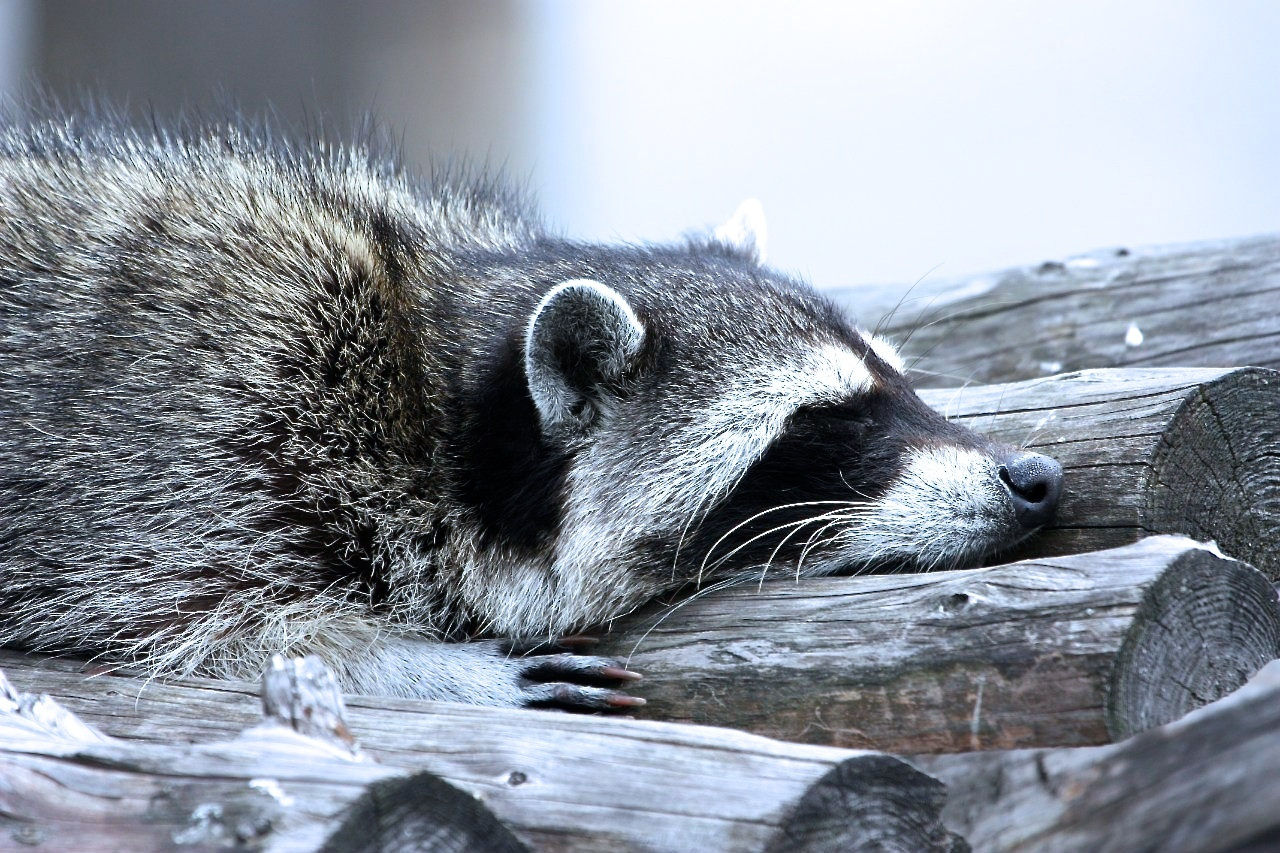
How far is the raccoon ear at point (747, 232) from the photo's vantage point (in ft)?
17.5

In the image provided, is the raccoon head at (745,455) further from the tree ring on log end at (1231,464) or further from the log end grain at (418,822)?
the log end grain at (418,822)

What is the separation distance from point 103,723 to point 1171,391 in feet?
10.9

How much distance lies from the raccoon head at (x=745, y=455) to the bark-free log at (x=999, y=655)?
1.49 feet

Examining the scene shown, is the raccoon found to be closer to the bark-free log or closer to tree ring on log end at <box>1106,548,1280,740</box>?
the bark-free log

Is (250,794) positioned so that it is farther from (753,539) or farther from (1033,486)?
(1033,486)

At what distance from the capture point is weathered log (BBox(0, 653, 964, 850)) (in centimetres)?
242

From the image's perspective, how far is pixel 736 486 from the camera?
393cm

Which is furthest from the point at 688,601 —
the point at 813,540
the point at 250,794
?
the point at 250,794

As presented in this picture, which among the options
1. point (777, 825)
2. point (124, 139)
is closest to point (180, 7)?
point (124, 139)

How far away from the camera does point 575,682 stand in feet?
12.0

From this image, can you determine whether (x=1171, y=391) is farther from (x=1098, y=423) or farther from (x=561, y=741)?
(x=561, y=741)

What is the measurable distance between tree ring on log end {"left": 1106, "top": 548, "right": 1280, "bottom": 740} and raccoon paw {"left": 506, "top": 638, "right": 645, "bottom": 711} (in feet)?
4.40

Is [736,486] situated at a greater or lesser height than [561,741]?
greater

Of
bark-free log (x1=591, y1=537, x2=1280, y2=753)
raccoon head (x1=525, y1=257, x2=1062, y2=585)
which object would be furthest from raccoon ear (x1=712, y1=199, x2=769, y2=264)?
bark-free log (x1=591, y1=537, x2=1280, y2=753)
